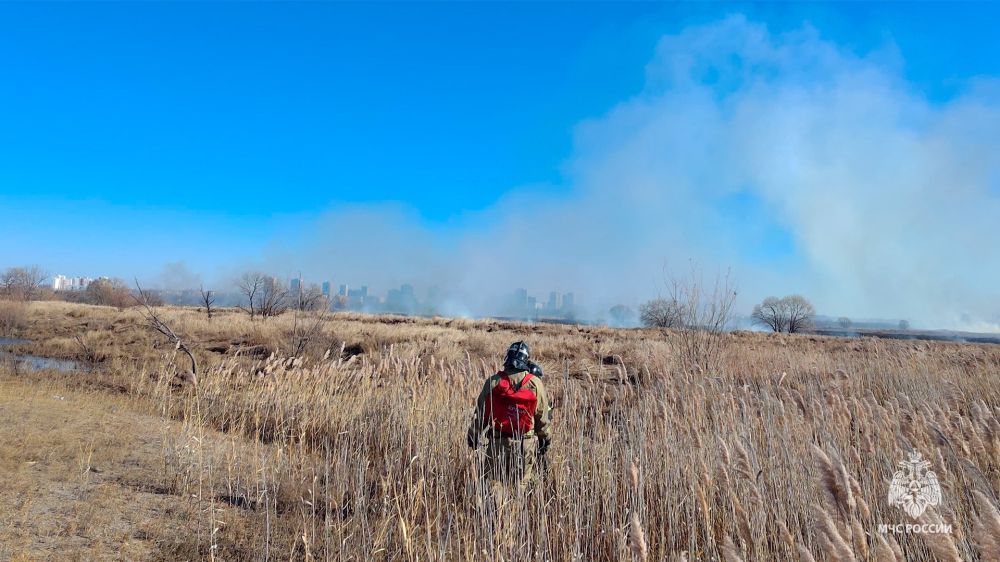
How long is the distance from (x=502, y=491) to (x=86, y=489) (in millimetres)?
4520

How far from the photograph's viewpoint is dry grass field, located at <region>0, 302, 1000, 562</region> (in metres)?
2.47

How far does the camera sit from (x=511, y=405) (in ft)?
13.7

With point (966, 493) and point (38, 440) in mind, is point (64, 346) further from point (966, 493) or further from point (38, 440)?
point (966, 493)

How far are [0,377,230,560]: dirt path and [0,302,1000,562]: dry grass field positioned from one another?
3 centimetres

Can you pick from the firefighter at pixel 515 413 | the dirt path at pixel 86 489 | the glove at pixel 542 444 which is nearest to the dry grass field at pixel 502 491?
the dirt path at pixel 86 489

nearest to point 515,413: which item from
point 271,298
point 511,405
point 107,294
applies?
point 511,405

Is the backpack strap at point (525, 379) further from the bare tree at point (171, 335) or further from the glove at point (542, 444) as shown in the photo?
the bare tree at point (171, 335)

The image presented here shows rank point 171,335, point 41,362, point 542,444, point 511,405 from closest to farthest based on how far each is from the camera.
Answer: point 511,405 → point 542,444 → point 171,335 → point 41,362

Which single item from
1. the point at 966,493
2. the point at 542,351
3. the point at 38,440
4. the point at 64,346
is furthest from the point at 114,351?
the point at 966,493

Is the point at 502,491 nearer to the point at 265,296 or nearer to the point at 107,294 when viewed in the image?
the point at 265,296

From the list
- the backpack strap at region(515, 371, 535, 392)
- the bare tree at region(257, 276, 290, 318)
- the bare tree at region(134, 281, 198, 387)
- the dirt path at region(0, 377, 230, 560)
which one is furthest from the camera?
the bare tree at region(257, 276, 290, 318)

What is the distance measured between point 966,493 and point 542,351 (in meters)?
16.5

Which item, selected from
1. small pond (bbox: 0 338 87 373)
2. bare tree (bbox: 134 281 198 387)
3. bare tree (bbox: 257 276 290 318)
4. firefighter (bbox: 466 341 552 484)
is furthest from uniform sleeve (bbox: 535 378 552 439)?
bare tree (bbox: 257 276 290 318)

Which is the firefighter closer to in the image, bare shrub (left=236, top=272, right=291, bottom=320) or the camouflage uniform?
the camouflage uniform
